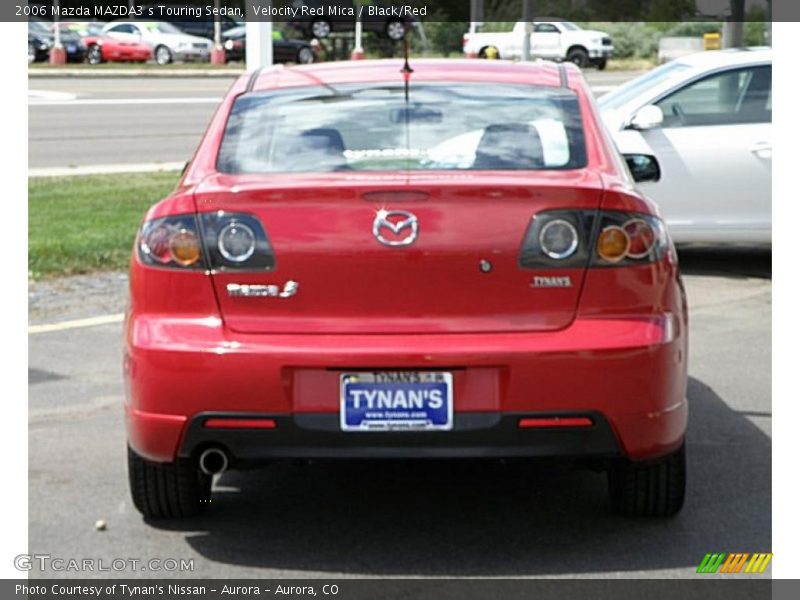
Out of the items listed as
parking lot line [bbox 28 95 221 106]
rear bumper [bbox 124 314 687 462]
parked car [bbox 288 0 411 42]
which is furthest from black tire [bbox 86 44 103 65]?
rear bumper [bbox 124 314 687 462]

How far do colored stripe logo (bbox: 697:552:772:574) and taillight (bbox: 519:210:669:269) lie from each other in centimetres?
97

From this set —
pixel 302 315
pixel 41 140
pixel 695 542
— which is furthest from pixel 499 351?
pixel 41 140

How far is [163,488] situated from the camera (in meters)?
5.31

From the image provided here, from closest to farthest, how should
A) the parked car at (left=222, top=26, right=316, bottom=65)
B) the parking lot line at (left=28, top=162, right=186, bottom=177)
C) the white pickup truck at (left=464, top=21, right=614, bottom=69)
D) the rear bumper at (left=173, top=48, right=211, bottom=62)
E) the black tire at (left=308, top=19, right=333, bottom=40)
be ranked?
the parking lot line at (left=28, top=162, right=186, bottom=177), the white pickup truck at (left=464, top=21, right=614, bottom=69), the black tire at (left=308, top=19, right=333, bottom=40), the parked car at (left=222, top=26, right=316, bottom=65), the rear bumper at (left=173, top=48, right=211, bottom=62)

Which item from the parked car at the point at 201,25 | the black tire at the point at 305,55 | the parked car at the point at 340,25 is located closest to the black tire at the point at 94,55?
the parked car at the point at 201,25

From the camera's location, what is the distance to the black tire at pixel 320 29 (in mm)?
48731

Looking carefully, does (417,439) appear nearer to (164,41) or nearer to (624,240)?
(624,240)

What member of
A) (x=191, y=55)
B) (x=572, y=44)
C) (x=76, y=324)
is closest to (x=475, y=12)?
(x=572, y=44)

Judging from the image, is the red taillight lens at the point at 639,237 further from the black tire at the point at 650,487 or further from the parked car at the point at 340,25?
the parked car at the point at 340,25

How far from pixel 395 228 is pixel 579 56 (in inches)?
1844

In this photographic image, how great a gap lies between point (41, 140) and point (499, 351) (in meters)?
19.1

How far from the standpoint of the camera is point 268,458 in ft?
15.9

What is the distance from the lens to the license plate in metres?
4.75

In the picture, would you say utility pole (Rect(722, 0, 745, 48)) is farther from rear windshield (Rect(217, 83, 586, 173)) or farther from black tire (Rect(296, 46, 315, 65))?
black tire (Rect(296, 46, 315, 65))
